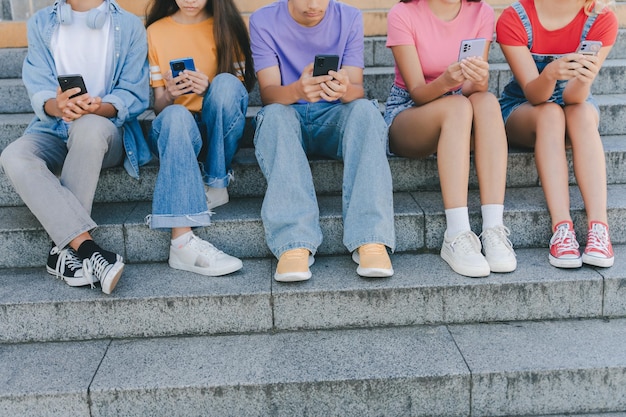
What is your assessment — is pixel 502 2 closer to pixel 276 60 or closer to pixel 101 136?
pixel 276 60

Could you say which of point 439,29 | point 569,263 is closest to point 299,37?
point 439,29

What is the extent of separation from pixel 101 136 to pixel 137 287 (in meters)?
0.73

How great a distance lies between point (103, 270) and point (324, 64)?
1354 mm

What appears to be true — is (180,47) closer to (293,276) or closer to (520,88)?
(293,276)

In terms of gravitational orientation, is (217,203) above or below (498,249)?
above

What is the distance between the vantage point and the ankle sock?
8.96ft

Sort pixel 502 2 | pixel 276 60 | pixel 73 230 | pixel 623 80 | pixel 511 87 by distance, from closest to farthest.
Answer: pixel 73 230 → pixel 276 60 → pixel 511 87 → pixel 623 80 → pixel 502 2

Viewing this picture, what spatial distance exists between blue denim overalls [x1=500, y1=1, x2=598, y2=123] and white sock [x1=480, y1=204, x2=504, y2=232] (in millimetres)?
683

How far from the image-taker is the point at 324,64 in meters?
2.78

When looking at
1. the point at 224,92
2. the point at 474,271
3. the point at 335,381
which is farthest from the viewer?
the point at 224,92

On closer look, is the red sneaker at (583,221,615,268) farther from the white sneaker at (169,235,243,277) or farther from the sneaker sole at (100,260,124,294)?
the sneaker sole at (100,260,124,294)

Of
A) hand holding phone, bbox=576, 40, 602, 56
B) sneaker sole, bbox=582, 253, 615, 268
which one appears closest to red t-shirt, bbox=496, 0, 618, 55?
hand holding phone, bbox=576, 40, 602, 56

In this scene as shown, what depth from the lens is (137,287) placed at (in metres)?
2.77

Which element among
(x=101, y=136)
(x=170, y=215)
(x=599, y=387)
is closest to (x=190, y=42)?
(x=101, y=136)
